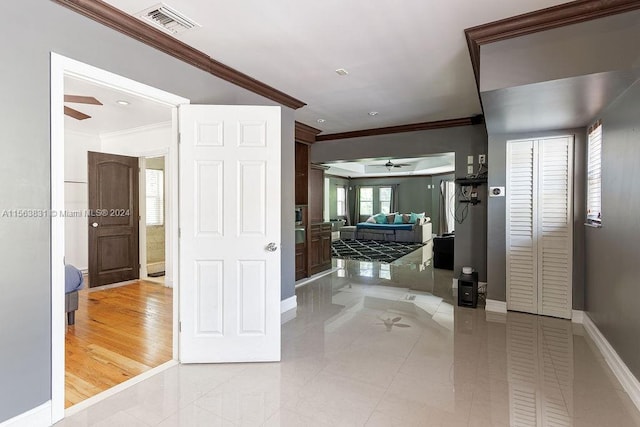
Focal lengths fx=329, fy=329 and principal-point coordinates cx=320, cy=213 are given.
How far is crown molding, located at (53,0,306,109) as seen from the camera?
6.90 ft

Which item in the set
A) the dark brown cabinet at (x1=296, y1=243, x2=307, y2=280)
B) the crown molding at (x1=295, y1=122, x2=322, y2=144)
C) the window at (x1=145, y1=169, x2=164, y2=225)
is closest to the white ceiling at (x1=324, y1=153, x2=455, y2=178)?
the crown molding at (x1=295, y1=122, x2=322, y2=144)

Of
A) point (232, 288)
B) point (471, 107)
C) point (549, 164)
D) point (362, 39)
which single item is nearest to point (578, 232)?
point (549, 164)

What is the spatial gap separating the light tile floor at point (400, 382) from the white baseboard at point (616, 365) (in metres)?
0.05

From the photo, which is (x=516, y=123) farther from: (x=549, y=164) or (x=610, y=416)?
(x=610, y=416)

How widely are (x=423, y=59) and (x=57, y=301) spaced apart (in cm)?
333

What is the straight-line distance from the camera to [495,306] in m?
4.12

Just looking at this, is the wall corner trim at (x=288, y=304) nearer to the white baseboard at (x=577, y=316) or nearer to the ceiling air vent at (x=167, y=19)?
the ceiling air vent at (x=167, y=19)

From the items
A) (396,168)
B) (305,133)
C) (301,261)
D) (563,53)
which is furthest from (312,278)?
(396,168)

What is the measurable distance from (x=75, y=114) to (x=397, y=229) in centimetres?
911

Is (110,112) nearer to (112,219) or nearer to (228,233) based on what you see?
(112,219)

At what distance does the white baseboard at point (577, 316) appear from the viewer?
12.1 ft

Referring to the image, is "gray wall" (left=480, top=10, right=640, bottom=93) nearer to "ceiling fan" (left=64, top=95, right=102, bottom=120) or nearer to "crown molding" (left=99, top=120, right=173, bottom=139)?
"ceiling fan" (left=64, top=95, right=102, bottom=120)

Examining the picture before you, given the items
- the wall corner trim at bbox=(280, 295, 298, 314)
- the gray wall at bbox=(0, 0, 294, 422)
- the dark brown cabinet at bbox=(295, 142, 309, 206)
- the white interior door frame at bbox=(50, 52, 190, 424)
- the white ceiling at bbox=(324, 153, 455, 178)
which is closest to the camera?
the gray wall at bbox=(0, 0, 294, 422)

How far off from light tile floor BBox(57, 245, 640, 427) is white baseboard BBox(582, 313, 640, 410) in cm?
5
